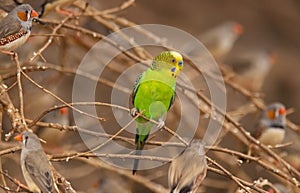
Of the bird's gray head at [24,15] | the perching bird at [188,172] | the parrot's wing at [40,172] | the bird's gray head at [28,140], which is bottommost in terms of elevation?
the parrot's wing at [40,172]

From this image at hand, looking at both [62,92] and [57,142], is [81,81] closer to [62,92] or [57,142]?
[57,142]

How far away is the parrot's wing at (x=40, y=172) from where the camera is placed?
2.55 metres

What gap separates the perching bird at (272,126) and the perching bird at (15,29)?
2127 mm

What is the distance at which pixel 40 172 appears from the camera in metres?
2.58

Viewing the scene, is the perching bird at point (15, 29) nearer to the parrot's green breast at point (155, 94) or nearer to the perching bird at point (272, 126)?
the parrot's green breast at point (155, 94)

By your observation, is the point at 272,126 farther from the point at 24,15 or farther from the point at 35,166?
the point at 35,166

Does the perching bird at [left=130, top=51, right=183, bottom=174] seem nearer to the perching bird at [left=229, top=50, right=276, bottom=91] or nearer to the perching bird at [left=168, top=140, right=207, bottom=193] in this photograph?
the perching bird at [left=168, top=140, right=207, bottom=193]

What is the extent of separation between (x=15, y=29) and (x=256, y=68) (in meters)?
4.95

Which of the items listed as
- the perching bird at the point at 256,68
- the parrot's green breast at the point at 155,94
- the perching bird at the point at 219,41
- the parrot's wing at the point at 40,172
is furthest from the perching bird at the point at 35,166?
the perching bird at the point at 256,68

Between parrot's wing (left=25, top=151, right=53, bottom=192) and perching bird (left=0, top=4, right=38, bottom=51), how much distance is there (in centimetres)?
51

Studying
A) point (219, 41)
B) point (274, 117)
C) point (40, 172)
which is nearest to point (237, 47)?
point (219, 41)

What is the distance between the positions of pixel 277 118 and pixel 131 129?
1728 millimetres

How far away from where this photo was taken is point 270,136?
4.55 m

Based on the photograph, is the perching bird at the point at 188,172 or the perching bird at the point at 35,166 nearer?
the perching bird at the point at 35,166
